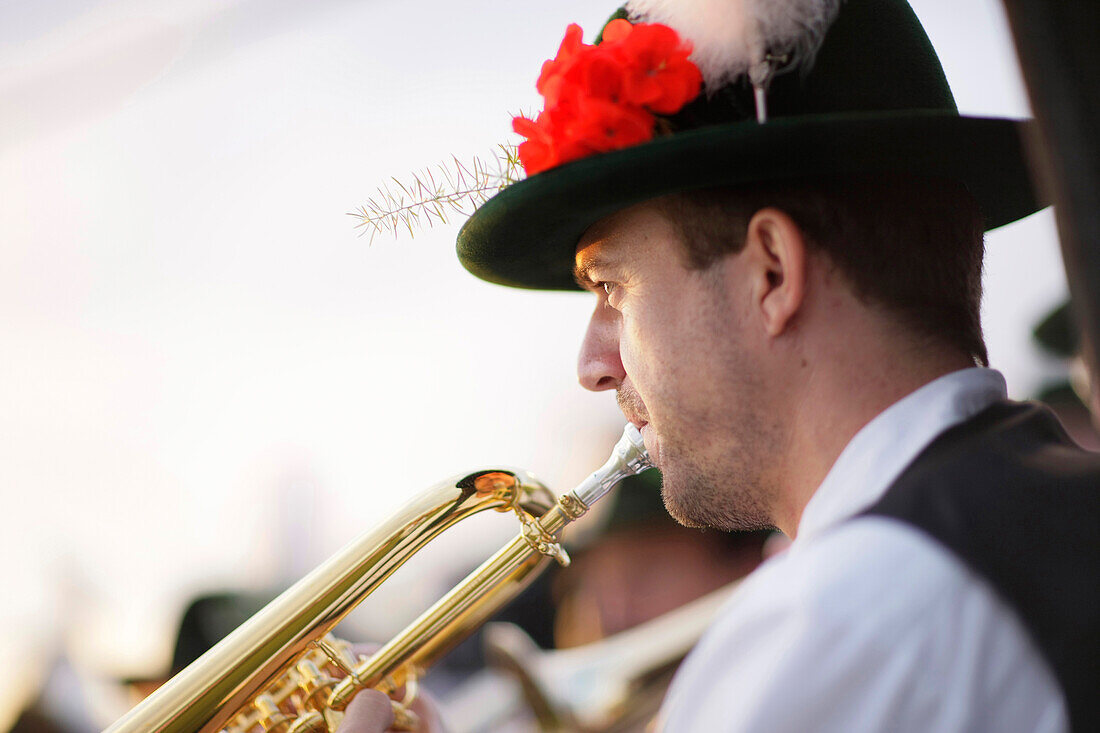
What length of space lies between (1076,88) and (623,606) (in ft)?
16.8

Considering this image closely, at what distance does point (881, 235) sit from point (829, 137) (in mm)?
195

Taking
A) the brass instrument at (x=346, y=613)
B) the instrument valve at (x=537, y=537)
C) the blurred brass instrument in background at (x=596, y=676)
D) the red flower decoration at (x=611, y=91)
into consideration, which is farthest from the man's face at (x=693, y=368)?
the blurred brass instrument in background at (x=596, y=676)

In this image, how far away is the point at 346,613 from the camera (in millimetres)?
1801

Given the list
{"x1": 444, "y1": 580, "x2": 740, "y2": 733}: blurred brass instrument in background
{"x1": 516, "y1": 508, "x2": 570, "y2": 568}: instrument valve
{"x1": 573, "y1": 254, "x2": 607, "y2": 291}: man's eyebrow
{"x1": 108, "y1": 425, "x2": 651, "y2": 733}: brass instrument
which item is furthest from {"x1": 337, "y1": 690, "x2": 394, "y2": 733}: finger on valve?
{"x1": 444, "y1": 580, "x2": 740, "y2": 733}: blurred brass instrument in background

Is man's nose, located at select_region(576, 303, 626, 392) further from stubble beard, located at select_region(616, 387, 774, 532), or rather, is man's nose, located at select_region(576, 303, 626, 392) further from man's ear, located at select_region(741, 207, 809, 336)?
man's ear, located at select_region(741, 207, 809, 336)

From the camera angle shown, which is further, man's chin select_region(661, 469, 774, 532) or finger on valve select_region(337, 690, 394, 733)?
finger on valve select_region(337, 690, 394, 733)

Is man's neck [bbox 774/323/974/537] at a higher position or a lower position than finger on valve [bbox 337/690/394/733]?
higher

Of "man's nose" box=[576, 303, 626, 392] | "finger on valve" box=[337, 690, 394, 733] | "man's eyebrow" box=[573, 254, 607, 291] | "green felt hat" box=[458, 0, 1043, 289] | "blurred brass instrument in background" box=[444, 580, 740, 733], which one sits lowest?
"blurred brass instrument in background" box=[444, 580, 740, 733]

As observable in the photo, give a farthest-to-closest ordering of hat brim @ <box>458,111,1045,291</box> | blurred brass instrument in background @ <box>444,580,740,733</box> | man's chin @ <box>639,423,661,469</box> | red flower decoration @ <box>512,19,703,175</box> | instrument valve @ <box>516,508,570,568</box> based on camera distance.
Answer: blurred brass instrument in background @ <box>444,580,740,733</box>, instrument valve @ <box>516,508,570,568</box>, man's chin @ <box>639,423,661,469</box>, red flower decoration @ <box>512,19,703,175</box>, hat brim @ <box>458,111,1045,291</box>

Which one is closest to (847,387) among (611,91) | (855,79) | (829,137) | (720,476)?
(720,476)

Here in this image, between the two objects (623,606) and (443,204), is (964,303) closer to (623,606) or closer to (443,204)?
(443,204)

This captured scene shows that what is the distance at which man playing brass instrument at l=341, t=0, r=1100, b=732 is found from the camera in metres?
0.93

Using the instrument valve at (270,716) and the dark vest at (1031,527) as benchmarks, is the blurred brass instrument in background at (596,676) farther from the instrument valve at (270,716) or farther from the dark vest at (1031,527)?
the dark vest at (1031,527)

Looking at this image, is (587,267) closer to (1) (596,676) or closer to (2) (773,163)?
(2) (773,163)
